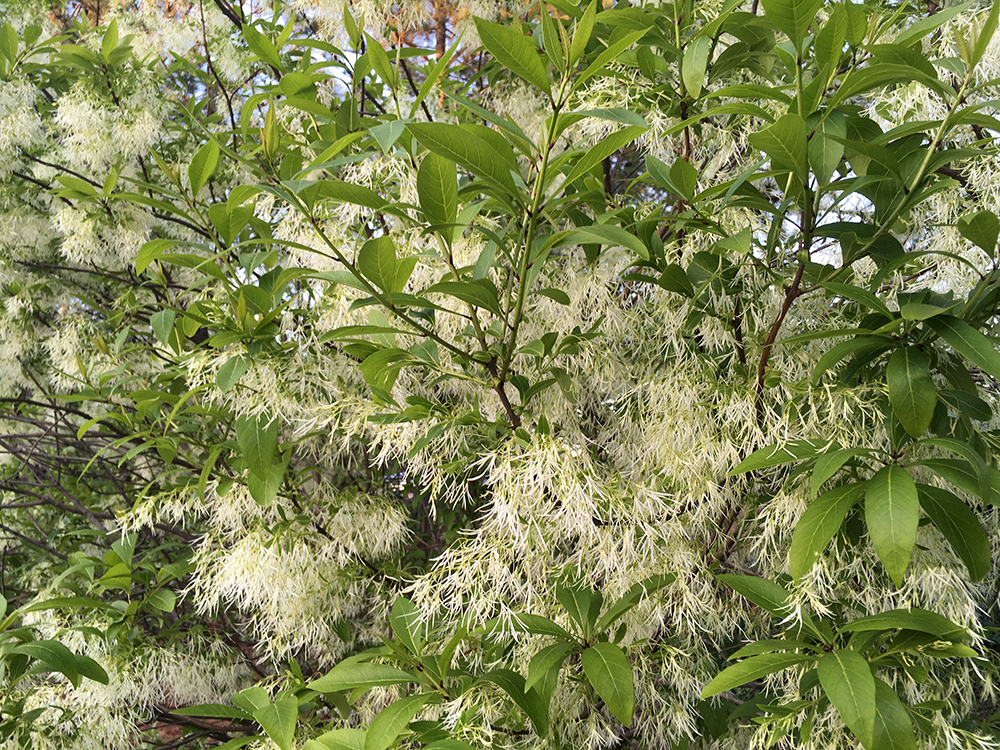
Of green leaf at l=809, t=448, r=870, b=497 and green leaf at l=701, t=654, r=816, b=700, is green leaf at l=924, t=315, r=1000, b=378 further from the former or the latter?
green leaf at l=701, t=654, r=816, b=700

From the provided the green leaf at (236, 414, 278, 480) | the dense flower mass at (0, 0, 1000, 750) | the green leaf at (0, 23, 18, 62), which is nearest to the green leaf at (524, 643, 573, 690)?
the dense flower mass at (0, 0, 1000, 750)

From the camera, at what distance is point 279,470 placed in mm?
1404

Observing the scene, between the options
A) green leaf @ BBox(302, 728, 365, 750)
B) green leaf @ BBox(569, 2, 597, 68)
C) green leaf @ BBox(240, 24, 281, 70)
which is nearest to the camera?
green leaf @ BBox(569, 2, 597, 68)

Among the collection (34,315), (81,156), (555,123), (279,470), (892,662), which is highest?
(81,156)

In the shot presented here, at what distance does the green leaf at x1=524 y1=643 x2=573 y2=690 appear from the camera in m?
1.02

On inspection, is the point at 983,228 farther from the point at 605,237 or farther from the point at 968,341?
the point at 605,237

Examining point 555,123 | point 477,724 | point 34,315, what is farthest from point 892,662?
point 34,315

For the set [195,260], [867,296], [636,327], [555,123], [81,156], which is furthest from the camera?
[81,156]

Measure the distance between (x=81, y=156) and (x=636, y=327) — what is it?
2.09m

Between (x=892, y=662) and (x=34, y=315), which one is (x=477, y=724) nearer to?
(x=892, y=662)

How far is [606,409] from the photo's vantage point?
152 cm

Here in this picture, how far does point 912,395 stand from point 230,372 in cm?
105

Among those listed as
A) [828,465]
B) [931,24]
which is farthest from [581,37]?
[828,465]

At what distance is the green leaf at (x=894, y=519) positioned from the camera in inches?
32.6
